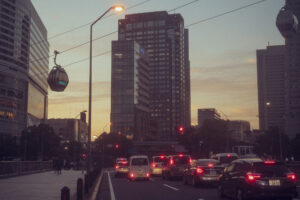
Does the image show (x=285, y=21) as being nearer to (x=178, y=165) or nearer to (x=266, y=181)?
(x=266, y=181)

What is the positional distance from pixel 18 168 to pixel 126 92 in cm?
12943

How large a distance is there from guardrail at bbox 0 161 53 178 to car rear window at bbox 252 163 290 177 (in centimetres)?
2395

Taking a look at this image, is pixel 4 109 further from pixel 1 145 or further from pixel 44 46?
pixel 44 46

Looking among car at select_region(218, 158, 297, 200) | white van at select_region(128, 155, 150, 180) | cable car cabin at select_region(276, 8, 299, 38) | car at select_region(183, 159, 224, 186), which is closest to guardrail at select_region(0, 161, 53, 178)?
white van at select_region(128, 155, 150, 180)

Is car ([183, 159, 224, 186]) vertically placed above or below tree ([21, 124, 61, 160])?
below

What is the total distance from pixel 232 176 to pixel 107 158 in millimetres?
83501

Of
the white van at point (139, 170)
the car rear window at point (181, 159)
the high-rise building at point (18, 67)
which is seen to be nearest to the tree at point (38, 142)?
the high-rise building at point (18, 67)

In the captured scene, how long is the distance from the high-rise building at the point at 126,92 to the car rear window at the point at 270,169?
151 metres

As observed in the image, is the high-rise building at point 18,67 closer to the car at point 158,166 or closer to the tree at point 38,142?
the tree at point 38,142

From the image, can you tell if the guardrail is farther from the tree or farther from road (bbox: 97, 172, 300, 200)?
the tree

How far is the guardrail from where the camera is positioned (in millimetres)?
32875

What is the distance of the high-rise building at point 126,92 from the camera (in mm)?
166250

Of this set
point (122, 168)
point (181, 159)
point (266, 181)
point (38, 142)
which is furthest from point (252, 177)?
point (38, 142)

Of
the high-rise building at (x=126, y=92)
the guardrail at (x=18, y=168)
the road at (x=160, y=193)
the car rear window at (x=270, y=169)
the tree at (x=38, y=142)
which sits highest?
the high-rise building at (x=126, y=92)
